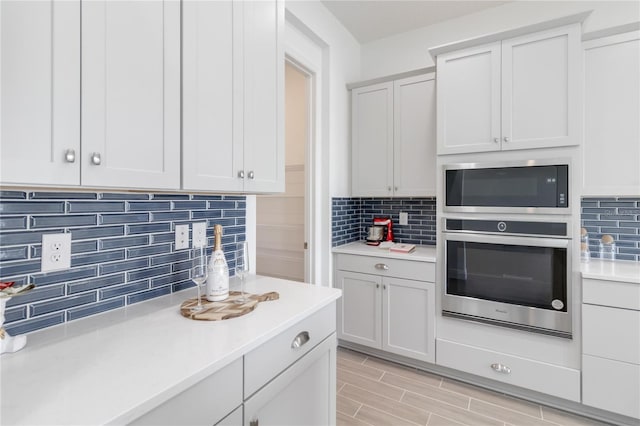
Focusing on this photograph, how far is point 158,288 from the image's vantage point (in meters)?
1.39

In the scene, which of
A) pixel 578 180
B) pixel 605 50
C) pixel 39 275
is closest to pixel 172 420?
pixel 39 275

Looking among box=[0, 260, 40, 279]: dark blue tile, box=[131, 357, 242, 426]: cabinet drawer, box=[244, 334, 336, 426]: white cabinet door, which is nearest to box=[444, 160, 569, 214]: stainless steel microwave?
box=[244, 334, 336, 426]: white cabinet door

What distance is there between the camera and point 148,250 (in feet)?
4.39

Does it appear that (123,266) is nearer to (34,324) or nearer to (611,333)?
(34,324)

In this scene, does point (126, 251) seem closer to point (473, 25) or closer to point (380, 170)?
point (380, 170)

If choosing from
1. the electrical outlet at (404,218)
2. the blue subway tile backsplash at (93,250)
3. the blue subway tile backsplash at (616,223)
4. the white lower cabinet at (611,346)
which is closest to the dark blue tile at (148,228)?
the blue subway tile backsplash at (93,250)

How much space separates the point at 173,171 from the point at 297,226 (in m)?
2.11

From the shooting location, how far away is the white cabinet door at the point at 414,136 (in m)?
2.55

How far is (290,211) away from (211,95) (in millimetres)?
2072

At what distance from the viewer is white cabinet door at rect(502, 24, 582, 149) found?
6.23 ft

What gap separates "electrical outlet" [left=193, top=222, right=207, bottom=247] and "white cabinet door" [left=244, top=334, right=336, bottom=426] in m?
0.75

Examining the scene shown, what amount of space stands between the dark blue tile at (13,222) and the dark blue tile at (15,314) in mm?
253

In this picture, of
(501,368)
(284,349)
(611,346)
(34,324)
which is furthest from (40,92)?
(611,346)

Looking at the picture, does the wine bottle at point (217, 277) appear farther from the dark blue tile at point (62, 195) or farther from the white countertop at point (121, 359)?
the dark blue tile at point (62, 195)
